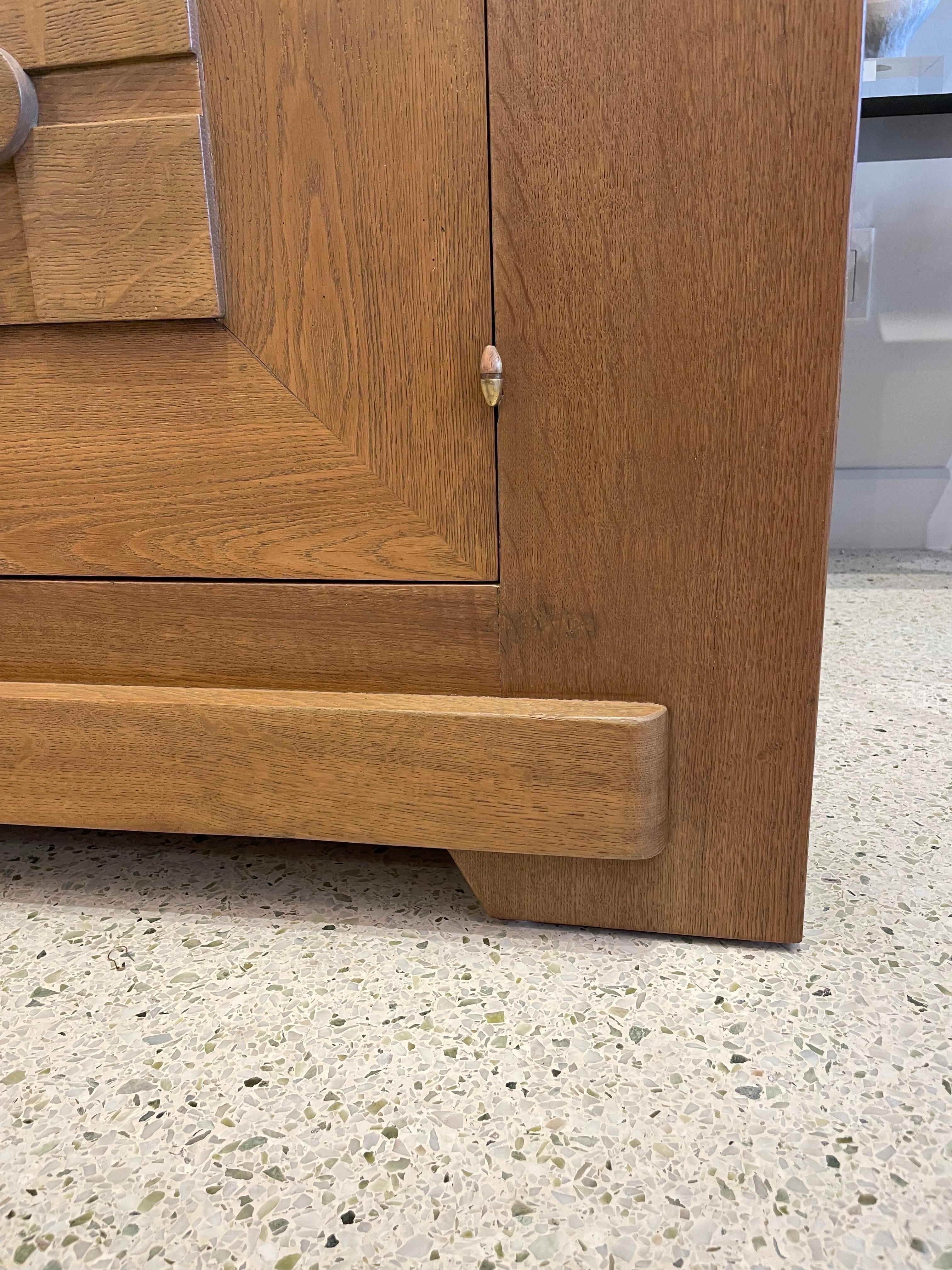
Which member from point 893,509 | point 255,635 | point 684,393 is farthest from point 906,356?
point 255,635

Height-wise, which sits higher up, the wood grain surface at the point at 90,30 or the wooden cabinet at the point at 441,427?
the wood grain surface at the point at 90,30

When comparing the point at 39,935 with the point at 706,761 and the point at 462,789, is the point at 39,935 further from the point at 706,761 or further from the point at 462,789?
the point at 706,761

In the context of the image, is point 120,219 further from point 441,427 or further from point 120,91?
point 441,427

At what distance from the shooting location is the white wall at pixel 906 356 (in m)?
1.53

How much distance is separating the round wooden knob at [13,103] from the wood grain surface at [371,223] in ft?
0.32

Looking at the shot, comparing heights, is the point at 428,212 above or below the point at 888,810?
above

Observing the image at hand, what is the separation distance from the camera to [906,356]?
156 cm

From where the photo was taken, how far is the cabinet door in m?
0.47

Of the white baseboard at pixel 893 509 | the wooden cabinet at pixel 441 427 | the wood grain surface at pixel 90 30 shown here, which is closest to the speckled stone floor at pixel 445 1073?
the wooden cabinet at pixel 441 427

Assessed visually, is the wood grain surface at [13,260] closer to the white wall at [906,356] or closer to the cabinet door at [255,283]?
the cabinet door at [255,283]

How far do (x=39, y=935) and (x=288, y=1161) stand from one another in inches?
10.4

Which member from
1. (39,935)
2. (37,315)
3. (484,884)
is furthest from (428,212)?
(39,935)

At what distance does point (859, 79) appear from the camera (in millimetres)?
426

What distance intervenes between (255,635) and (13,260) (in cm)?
26
